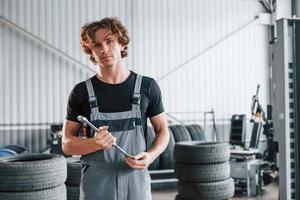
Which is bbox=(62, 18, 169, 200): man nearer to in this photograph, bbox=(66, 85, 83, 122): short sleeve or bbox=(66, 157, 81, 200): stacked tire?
bbox=(66, 85, 83, 122): short sleeve

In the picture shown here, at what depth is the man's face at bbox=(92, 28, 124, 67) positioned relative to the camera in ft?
5.23

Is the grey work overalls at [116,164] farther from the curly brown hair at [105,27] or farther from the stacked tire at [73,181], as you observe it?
the stacked tire at [73,181]

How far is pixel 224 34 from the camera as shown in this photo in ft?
22.0

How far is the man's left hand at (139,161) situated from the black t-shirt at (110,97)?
0.54 ft

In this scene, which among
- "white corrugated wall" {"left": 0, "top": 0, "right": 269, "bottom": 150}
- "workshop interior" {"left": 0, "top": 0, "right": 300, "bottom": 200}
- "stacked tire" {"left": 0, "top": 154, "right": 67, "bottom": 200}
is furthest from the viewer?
"white corrugated wall" {"left": 0, "top": 0, "right": 269, "bottom": 150}

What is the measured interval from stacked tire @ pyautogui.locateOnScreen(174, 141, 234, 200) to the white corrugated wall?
2.44 metres

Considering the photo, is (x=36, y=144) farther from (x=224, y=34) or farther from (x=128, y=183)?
(x=128, y=183)

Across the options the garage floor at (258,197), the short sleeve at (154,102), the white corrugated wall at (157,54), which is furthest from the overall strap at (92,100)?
the white corrugated wall at (157,54)

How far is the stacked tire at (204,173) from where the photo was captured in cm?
388

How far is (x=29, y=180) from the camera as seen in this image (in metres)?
2.90

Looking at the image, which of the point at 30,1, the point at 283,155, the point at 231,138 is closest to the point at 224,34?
the point at 231,138

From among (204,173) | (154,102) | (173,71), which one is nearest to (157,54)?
(173,71)

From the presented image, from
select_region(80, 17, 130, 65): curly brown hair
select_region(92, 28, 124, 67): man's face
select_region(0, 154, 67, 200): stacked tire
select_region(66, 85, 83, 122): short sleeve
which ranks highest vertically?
select_region(80, 17, 130, 65): curly brown hair

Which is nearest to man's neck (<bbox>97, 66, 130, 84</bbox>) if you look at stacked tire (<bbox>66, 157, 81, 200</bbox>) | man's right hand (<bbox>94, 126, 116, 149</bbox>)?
man's right hand (<bbox>94, 126, 116, 149</bbox>)
